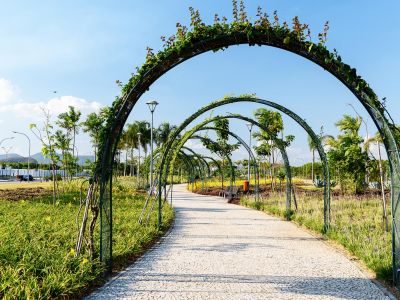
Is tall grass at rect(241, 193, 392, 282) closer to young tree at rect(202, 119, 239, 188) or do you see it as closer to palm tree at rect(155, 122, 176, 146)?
young tree at rect(202, 119, 239, 188)

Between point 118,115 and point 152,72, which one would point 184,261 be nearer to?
point 118,115

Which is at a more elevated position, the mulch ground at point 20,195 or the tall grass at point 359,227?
the mulch ground at point 20,195

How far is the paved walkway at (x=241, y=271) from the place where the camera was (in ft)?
15.9

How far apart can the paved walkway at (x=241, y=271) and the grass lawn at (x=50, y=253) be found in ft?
1.03

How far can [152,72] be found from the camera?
568 centimetres

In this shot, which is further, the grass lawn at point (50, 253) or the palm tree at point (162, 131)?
the palm tree at point (162, 131)

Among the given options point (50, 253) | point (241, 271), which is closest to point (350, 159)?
point (241, 271)

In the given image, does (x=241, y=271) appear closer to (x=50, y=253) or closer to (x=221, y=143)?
(x=50, y=253)

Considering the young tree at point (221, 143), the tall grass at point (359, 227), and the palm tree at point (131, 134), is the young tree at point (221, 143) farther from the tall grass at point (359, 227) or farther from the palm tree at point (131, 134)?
the palm tree at point (131, 134)

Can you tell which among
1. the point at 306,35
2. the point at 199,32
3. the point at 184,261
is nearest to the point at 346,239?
the point at 184,261

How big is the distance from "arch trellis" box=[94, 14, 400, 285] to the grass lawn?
720 mm

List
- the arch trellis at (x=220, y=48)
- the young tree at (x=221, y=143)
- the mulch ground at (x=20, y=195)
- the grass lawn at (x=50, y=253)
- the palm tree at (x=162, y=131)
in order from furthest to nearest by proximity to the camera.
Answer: the palm tree at (x=162, y=131), the young tree at (x=221, y=143), the mulch ground at (x=20, y=195), the arch trellis at (x=220, y=48), the grass lawn at (x=50, y=253)

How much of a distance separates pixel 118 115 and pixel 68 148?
7.41m

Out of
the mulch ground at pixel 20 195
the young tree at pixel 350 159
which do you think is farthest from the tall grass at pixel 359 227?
the mulch ground at pixel 20 195
